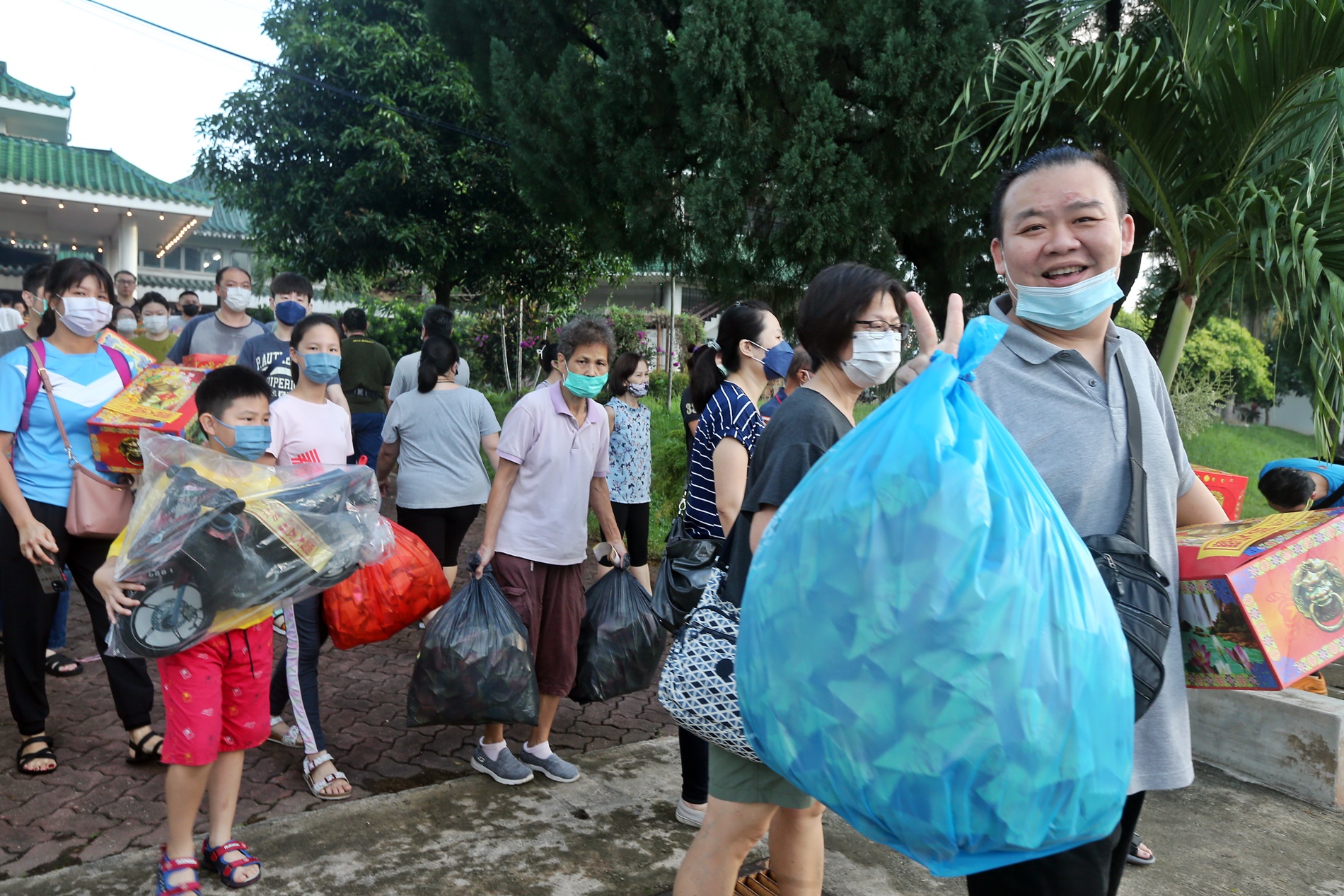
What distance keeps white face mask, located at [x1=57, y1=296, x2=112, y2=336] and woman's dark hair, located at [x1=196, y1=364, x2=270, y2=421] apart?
754 millimetres

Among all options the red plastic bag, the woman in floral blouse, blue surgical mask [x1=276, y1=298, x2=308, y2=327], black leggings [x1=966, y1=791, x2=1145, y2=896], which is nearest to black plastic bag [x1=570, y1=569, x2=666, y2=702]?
the red plastic bag

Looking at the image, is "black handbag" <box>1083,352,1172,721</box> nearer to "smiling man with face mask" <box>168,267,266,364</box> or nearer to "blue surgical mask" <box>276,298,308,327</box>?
"blue surgical mask" <box>276,298,308,327</box>

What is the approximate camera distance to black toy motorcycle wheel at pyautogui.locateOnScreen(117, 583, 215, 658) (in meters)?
2.51

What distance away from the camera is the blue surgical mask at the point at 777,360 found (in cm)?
348

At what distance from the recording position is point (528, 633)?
11.2 ft

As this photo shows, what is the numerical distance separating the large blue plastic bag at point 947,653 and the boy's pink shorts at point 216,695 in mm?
1901

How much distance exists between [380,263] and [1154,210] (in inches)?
397

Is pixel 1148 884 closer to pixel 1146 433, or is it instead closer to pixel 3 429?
pixel 1146 433

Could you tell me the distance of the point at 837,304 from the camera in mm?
2131

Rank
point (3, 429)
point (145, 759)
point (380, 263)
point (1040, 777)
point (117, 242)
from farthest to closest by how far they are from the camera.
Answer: point (117, 242), point (380, 263), point (145, 759), point (3, 429), point (1040, 777)

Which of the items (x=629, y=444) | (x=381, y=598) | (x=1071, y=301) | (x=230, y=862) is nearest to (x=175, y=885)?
(x=230, y=862)

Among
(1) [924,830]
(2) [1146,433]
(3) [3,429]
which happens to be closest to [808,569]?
(1) [924,830]

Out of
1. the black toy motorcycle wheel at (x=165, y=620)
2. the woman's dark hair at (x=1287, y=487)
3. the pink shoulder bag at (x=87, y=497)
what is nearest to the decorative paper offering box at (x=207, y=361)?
the pink shoulder bag at (x=87, y=497)

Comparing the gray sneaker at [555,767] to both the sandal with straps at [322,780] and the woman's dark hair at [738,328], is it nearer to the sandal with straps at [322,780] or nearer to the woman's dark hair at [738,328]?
the sandal with straps at [322,780]
